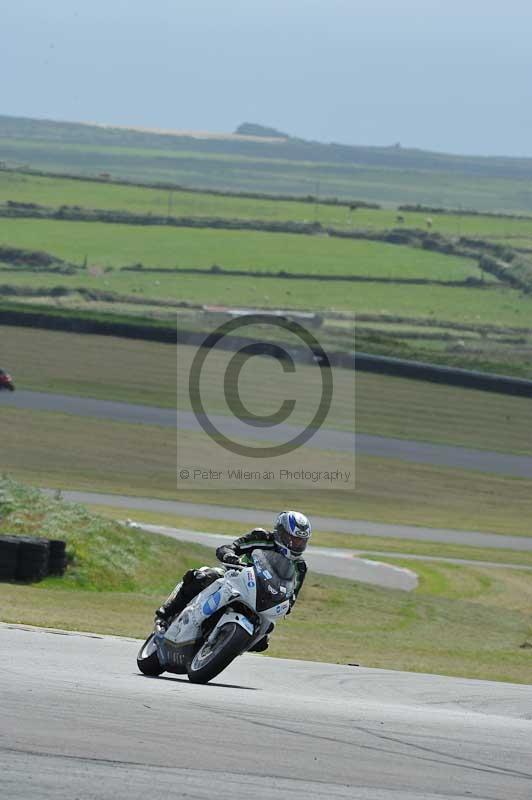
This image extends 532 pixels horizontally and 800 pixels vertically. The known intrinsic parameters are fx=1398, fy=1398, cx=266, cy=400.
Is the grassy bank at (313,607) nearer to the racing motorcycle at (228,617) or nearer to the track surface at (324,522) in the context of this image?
the racing motorcycle at (228,617)

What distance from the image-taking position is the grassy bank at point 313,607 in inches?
666

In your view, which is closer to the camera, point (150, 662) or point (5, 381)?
point (150, 662)

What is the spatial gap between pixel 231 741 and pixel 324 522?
29.8 metres

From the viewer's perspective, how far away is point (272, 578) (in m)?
11.2

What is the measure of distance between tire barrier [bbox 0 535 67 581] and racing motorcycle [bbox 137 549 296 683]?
960 centimetres

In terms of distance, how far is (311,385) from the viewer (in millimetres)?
57156

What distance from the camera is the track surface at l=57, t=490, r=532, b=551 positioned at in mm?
36562

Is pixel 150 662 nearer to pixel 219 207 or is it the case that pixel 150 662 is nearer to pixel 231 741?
pixel 231 741

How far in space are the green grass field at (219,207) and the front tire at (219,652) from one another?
113 metres

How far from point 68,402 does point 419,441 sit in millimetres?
12910

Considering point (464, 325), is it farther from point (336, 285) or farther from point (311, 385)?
point (311, 385)

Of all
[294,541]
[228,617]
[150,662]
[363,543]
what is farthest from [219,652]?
[363,543]

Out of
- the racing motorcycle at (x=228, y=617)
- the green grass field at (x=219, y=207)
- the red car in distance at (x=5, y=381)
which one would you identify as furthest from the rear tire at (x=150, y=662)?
the green grass field at (x=219, y=207)

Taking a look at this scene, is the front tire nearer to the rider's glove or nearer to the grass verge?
the rider's glove
